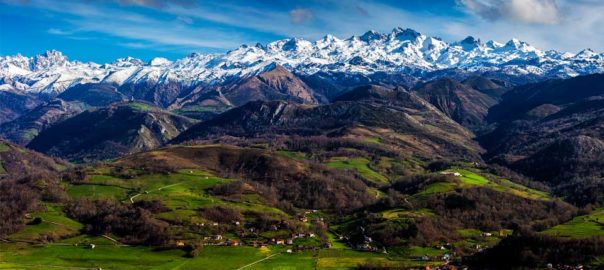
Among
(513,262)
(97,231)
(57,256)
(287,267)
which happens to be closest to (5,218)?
(97,231)

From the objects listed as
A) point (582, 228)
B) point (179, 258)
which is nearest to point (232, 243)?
point (179, 258)

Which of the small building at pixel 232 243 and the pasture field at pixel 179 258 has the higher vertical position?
the small building at pixel 232 243

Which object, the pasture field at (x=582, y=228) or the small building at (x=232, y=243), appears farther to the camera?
the small building at (x=232, y=243)

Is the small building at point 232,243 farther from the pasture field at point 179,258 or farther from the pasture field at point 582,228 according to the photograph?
the pasture field at point 582,228

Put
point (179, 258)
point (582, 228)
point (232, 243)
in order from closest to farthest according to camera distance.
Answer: point (179, 258)
point (582, 228)
point (232, 243)

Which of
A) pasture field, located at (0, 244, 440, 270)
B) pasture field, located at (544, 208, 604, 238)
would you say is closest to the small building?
pasture field, located at (0, 244, 440, 270)

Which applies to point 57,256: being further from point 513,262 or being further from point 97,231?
point 513,262

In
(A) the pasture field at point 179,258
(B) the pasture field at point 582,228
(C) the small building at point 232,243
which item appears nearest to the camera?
(B) the pasture field at point 582,228

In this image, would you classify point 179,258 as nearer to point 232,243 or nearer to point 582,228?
point 232,243

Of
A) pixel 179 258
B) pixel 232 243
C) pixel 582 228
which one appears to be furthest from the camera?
pixel 232 243

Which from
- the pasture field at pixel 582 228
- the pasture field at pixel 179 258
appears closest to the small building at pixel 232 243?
the pasture field at pixel 179 258

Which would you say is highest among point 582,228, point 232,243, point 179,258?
point 582,228

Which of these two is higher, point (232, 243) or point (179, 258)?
point (232, 243)
